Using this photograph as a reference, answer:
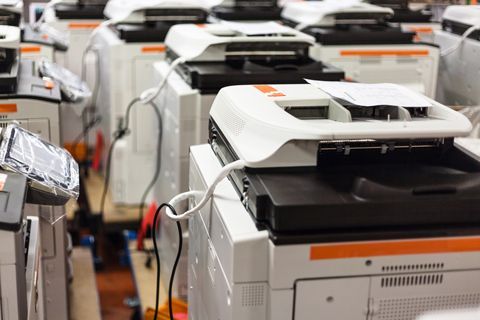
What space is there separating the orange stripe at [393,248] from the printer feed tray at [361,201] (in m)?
0.03

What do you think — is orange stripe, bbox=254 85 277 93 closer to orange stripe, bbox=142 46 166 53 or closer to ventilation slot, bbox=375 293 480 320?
ventilation slot, bbox=375 293 480 320

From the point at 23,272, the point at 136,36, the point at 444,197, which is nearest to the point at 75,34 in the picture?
the point at 136,36

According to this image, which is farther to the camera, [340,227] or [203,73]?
[203,73]

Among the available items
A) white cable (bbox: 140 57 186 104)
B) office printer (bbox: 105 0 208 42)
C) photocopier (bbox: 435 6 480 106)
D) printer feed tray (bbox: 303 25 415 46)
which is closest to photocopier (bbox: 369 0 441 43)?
photocopier (bbox: 435 6 480 106)

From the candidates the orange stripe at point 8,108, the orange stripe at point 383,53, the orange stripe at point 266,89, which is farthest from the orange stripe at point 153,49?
the orange stripe at point 266,89

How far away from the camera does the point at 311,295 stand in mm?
1276

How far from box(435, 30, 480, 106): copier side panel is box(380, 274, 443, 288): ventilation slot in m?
1.59

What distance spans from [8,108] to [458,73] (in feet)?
6.00

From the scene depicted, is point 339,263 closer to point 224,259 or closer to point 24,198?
point 224,259

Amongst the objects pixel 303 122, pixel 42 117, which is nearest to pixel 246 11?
pixel 42 117

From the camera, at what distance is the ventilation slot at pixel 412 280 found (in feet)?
4.26

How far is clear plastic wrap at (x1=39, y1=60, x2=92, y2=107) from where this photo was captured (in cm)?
232

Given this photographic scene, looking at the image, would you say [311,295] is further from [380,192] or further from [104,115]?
[104,115]

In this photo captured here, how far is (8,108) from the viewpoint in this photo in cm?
200
